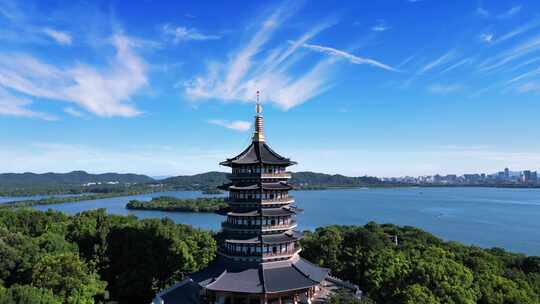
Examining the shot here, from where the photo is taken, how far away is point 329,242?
103 ft

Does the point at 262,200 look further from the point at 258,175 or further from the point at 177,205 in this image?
the point at 177,205

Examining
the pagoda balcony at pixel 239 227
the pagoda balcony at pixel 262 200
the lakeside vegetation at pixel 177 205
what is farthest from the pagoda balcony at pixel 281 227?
the lakeside vegetation at pixel 177 205

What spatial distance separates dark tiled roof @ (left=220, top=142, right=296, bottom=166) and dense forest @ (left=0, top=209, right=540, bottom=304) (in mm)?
8394

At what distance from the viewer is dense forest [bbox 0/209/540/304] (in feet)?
71.6

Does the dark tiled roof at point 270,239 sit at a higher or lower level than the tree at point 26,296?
higher

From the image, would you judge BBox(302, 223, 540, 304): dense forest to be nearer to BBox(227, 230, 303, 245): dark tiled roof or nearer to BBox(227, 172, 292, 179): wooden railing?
BBox(227, 230, 303, 245): dark tiled roof

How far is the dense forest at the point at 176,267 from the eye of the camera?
2183 centimetres

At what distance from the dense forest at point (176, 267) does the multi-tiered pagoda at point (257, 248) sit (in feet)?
12.6

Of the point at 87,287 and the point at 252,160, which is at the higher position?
the point at 252,160

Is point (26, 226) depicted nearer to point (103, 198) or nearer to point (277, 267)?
point (277, 267)

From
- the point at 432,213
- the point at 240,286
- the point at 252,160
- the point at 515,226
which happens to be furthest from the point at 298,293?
the point at 432,213

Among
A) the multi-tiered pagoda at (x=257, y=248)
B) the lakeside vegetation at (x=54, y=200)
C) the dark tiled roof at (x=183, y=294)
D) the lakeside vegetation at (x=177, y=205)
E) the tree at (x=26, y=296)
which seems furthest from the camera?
the lakeside vegetation at (x=54, y=200)

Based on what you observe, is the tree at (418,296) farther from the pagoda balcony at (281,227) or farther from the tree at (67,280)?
the tree at (67,280)

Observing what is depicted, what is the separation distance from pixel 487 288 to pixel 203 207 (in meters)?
89.6
